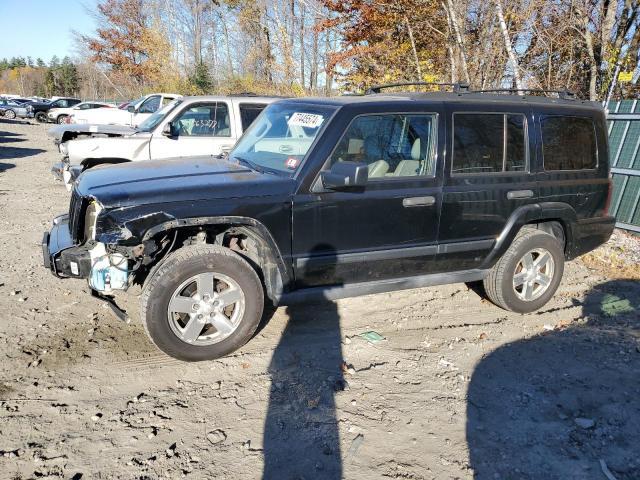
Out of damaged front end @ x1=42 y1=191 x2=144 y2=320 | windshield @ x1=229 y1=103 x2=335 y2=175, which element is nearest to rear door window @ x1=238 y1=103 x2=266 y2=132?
windshield @ x1=229 y1=103 x2=335 y2=175

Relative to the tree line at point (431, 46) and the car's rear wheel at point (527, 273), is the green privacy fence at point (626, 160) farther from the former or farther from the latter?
the car's rear wheel at point (527, 273)

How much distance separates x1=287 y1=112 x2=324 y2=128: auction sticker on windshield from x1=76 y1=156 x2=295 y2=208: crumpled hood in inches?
21.8

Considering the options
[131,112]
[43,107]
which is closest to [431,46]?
[131,112]

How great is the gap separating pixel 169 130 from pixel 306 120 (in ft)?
13.8

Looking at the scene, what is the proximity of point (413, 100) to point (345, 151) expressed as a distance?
784mm

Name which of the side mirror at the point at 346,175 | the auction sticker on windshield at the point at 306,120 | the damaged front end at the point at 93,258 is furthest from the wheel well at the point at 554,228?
the damaged front end at the point at 93,258

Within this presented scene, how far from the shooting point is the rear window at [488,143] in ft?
13.2

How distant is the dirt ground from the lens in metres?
2.64

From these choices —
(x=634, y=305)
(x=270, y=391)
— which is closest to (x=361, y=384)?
(x=270, y=391)

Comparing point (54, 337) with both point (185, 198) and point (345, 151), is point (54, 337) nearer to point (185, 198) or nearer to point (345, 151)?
point (185, 198)

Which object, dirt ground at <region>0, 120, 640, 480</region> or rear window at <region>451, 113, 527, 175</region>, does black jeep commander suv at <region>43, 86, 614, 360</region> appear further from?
dirt ground at <region>0, 120, 640, 480</region>

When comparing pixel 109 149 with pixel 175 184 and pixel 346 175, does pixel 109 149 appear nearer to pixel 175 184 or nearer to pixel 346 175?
pixel 175 184

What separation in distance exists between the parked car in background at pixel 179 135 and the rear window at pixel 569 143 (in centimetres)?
447

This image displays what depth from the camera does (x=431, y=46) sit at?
42.8 ft
